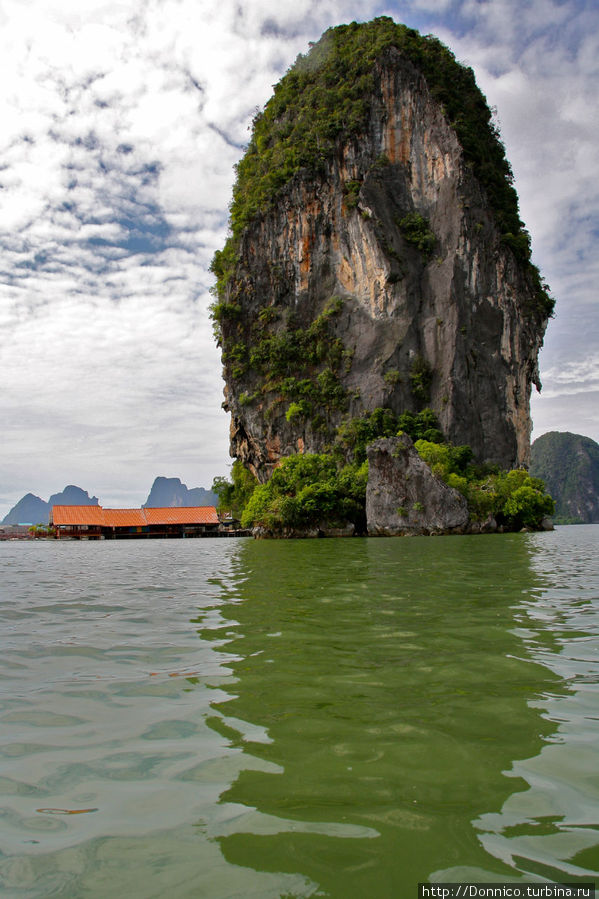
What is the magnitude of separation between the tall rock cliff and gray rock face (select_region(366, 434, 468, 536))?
960 centimetres

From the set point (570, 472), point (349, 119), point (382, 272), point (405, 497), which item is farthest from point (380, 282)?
point (570, 472)

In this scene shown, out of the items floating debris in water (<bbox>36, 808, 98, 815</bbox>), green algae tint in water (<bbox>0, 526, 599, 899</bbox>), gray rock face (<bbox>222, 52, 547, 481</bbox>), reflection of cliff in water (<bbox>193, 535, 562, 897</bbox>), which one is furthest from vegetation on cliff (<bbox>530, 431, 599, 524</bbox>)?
floating debris in water (<bbox>36, 808, 98, 815</bbox>)

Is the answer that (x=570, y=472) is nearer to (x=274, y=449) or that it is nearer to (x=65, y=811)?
(x=274, y=449)

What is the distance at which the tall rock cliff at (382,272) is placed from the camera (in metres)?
45.5

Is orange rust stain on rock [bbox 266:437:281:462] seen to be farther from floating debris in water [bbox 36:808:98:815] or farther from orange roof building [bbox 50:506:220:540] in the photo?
floating debris in water [bbox 36:808:98:815]

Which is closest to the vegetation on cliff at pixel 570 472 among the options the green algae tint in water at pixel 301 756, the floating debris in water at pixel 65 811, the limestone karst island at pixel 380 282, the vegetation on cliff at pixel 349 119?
the limestone karst island at pixel 380 282

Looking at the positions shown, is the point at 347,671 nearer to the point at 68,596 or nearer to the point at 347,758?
the point at 347,758

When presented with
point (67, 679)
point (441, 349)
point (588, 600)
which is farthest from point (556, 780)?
point (441, 349)

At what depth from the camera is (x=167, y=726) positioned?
2932mm

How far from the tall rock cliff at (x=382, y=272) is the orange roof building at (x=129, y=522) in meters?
9.34

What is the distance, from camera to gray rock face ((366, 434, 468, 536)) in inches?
1314

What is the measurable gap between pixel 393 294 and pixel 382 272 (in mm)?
2010

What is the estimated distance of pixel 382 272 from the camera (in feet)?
151

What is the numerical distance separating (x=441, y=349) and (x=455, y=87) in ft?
84.7
